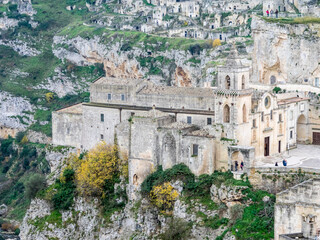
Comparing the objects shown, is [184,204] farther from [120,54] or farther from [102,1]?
[102,1]

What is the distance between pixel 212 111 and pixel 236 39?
136 ft

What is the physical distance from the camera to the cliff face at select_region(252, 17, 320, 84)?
237 ft

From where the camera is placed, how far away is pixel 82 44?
12344 centimetres

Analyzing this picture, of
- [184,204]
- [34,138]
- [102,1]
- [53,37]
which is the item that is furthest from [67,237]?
[102,1]

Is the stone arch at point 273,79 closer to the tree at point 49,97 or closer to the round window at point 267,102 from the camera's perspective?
the round window at point 267,102

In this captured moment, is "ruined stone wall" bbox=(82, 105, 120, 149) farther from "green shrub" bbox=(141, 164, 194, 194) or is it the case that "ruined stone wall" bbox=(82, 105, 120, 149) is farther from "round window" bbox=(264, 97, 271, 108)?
"round window" bbox=(264, 97, 271, 108)

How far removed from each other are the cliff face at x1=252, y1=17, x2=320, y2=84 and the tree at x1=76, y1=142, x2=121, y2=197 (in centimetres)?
1488

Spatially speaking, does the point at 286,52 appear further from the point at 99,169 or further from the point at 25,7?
the point at 25,7

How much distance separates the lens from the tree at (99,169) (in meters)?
68.1

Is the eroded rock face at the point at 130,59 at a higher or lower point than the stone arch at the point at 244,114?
higher

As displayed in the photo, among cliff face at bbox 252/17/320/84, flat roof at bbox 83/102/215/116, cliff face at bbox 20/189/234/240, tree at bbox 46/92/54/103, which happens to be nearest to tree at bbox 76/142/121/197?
cliff face at bbox 20/189/234/240

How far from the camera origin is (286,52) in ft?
241

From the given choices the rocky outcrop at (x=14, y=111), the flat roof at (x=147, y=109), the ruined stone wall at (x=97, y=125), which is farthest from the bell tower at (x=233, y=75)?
the rocky outcrop at (x=14, y=111)

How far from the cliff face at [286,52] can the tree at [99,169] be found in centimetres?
1488
